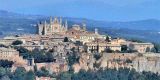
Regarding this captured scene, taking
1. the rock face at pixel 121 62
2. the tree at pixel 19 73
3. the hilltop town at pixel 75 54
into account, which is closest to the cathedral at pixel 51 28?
the hilltop town at pixel 75 54

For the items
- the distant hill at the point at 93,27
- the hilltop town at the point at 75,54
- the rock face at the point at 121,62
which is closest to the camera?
the hilltop town at the point at 75,54

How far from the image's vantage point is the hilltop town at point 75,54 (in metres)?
67.2

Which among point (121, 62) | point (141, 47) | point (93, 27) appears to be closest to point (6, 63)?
point (121, 62)

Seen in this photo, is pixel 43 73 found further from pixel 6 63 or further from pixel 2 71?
pixel 6 63

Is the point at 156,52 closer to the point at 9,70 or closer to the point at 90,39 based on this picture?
the point at 90,39

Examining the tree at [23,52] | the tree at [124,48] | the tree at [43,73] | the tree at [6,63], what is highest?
the tree at [23,52]

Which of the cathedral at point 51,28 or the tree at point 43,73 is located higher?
the cathedral at point 51,28

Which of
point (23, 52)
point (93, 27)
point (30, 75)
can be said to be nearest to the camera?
point (30, 75)

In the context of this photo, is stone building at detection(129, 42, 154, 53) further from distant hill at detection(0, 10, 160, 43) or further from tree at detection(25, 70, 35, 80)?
distant hill at detection(0, 10, 160, 43)

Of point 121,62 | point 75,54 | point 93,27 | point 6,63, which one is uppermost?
point 75,54

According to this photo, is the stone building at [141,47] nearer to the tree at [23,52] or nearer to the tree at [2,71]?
the tree at [23,52]

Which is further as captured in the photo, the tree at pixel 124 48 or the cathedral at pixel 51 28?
the cathedral at pixel 51 28

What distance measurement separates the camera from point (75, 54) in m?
68.8

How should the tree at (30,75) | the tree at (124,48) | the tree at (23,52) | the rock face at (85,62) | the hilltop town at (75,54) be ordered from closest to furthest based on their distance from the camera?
the tree at (30,75) → the hilltop town at (75,54) → the rock face at (85,62) → the tree at (23,52) → the tree at (124,48)
